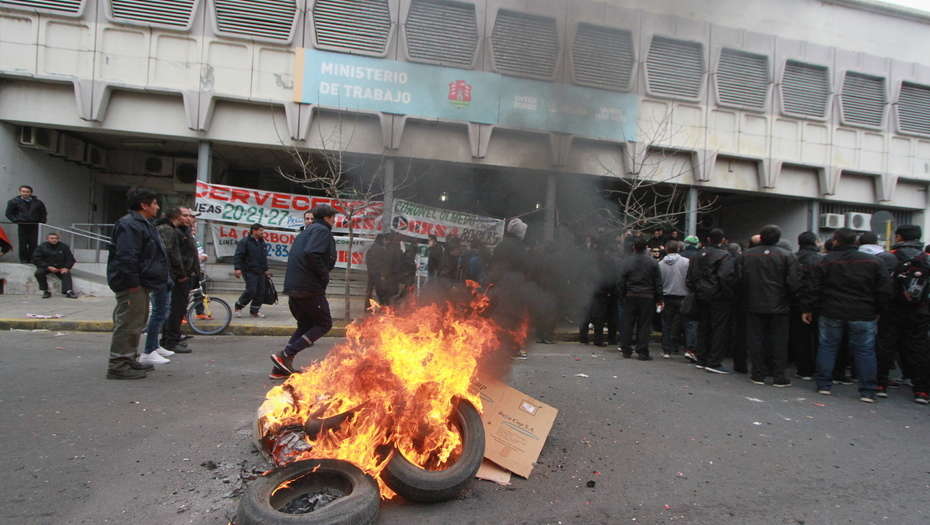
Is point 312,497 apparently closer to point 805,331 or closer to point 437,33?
point 805,331

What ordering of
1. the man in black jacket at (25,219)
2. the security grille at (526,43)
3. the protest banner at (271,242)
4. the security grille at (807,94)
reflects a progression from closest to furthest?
the security grille at (526,43), the man in black jacket at (25,219), the protest banner at (271,242), the security grille at (807,94)

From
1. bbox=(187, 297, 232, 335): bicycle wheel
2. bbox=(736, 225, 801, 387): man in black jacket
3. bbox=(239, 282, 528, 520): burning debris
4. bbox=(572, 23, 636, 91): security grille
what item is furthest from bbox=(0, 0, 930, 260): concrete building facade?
bbox=(187, 297, 232, 335): bicycle wheel

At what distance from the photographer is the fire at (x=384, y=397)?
8.30 ft

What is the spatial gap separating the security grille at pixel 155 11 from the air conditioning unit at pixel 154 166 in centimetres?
529

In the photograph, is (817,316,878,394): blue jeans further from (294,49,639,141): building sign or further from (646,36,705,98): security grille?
(646,36,705,98): security grille

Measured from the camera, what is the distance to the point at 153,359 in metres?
5.14

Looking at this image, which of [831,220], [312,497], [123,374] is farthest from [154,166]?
[831,220]

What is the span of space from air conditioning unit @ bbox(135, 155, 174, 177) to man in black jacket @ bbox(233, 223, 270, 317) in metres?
9.78

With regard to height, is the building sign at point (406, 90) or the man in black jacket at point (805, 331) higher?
the building sign at point (406, 90)

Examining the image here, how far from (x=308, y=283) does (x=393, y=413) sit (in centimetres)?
227

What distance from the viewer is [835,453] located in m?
3.38

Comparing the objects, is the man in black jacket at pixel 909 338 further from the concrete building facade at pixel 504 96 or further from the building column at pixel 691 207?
the building column at pixel 691 207

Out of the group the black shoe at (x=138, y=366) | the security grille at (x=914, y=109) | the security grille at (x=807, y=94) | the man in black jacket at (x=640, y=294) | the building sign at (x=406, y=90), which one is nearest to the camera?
the black shoe at (x=138, y=366)

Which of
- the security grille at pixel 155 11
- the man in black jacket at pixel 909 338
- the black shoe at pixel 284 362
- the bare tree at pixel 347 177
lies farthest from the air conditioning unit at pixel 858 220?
the security grille at pixel 155 11
